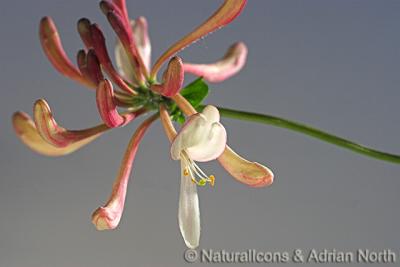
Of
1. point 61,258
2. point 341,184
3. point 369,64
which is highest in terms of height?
point 369,64

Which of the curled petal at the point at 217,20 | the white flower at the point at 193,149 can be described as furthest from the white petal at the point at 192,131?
the curled petal at the point at 217,20

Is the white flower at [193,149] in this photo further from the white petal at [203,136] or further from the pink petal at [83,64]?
the pink petal at [83,64]

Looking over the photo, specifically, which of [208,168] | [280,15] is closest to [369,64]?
[280,15]

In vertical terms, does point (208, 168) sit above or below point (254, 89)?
below

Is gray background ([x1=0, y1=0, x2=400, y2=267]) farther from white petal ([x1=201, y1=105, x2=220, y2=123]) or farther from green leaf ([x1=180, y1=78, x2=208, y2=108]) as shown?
white petal ([x1=201, y1=105, x2=220, y2=123])

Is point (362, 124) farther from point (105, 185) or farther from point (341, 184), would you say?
point (105, 185)

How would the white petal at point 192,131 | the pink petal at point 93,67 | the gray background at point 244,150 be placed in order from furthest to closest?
the gray background at point 244,150 → the pink petal at point 93,67 → the white petal at point 192,131

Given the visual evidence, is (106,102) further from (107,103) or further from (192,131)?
(192,131)
